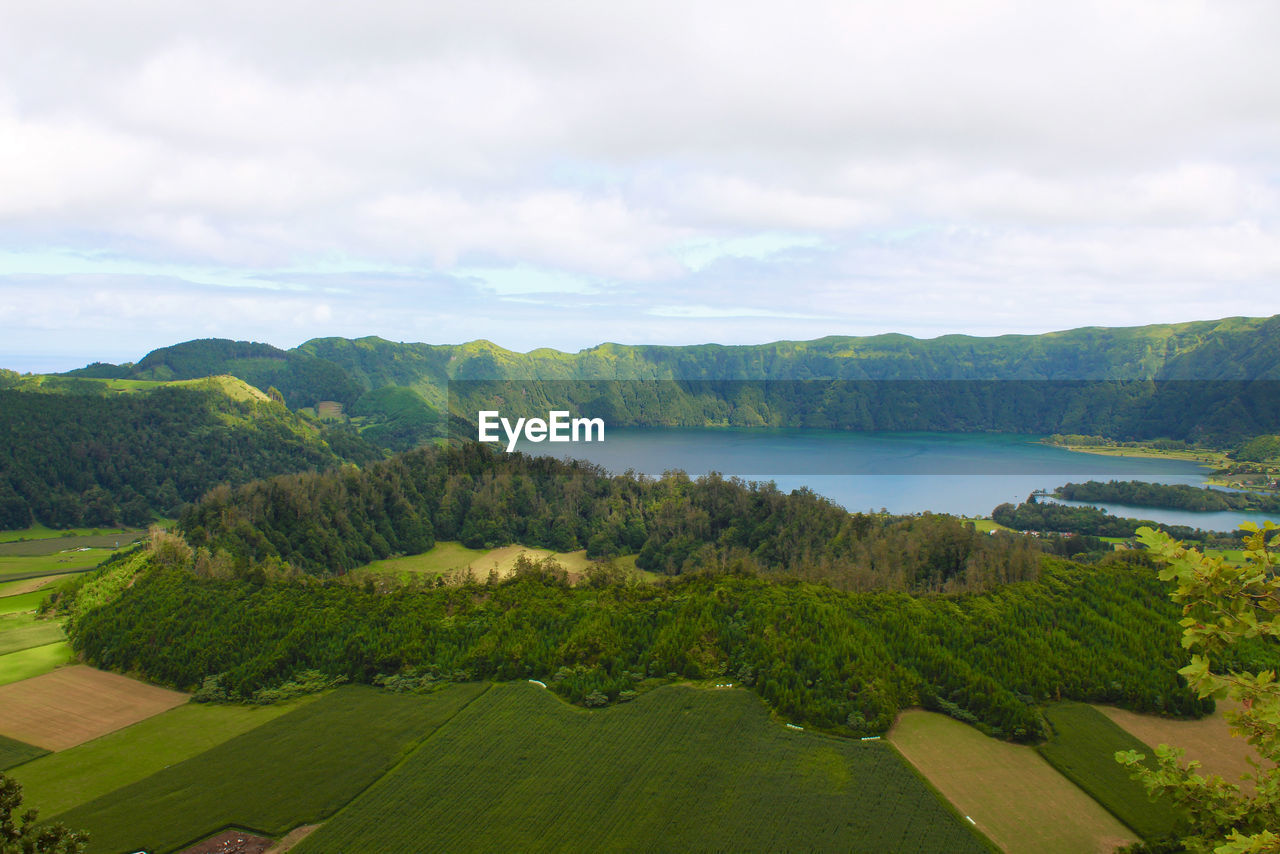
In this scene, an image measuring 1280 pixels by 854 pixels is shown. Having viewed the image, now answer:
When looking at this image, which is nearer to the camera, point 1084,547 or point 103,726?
point 103,726

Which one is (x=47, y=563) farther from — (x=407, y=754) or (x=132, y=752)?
(x=407, y=754)

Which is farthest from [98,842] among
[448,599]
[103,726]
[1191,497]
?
[1191,497]

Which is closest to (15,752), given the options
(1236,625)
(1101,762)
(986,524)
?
(1236,625)

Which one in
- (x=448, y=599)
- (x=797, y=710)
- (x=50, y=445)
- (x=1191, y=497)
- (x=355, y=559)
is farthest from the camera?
(x=50, y=445)

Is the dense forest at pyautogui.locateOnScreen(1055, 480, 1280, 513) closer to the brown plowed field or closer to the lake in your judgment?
the lake

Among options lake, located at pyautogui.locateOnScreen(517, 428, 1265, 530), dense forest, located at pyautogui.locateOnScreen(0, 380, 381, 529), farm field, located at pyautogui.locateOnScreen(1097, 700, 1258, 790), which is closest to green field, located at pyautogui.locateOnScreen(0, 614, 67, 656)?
farm field, located at pyautogui.locateOnScreen(1097, 700, 1258, 790)

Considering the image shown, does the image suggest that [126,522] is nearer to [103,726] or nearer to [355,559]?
[355,559]

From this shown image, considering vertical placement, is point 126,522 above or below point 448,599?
below
